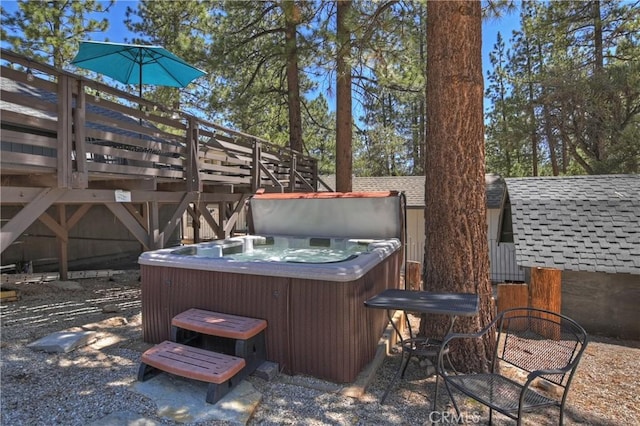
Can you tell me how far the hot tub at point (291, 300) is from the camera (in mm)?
3252

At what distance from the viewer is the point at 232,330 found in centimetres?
319

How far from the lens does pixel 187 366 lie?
2873mm

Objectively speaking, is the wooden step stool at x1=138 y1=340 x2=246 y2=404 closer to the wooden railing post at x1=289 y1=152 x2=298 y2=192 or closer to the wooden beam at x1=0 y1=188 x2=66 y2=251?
the wooden beam at x1=0 y1=188 x2=66 y2=251

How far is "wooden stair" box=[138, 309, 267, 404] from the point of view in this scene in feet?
9.27

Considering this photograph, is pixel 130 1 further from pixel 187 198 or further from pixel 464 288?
pixel 464 288

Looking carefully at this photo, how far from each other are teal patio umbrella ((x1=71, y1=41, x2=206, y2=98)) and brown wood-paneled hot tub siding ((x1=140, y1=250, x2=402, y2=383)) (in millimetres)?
3919

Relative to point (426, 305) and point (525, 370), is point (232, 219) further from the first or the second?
point (525, 370)

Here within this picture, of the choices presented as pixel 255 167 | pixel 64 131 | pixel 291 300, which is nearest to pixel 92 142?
pixel 64 131

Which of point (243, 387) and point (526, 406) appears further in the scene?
point (243, 387)

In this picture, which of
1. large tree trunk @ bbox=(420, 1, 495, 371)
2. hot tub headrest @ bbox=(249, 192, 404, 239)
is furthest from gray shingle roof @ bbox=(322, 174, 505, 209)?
large tree trunk @ bbox=(420, 1, 495, 371)

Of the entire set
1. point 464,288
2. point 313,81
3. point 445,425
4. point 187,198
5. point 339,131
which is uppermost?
point 313,81

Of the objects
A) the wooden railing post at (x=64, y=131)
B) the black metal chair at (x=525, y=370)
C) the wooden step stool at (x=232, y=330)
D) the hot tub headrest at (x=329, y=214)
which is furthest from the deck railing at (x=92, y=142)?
the black metal chair at (x=525, y=370)

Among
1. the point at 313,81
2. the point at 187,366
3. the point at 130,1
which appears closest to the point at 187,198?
the point at 187,366

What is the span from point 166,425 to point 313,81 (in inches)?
437
